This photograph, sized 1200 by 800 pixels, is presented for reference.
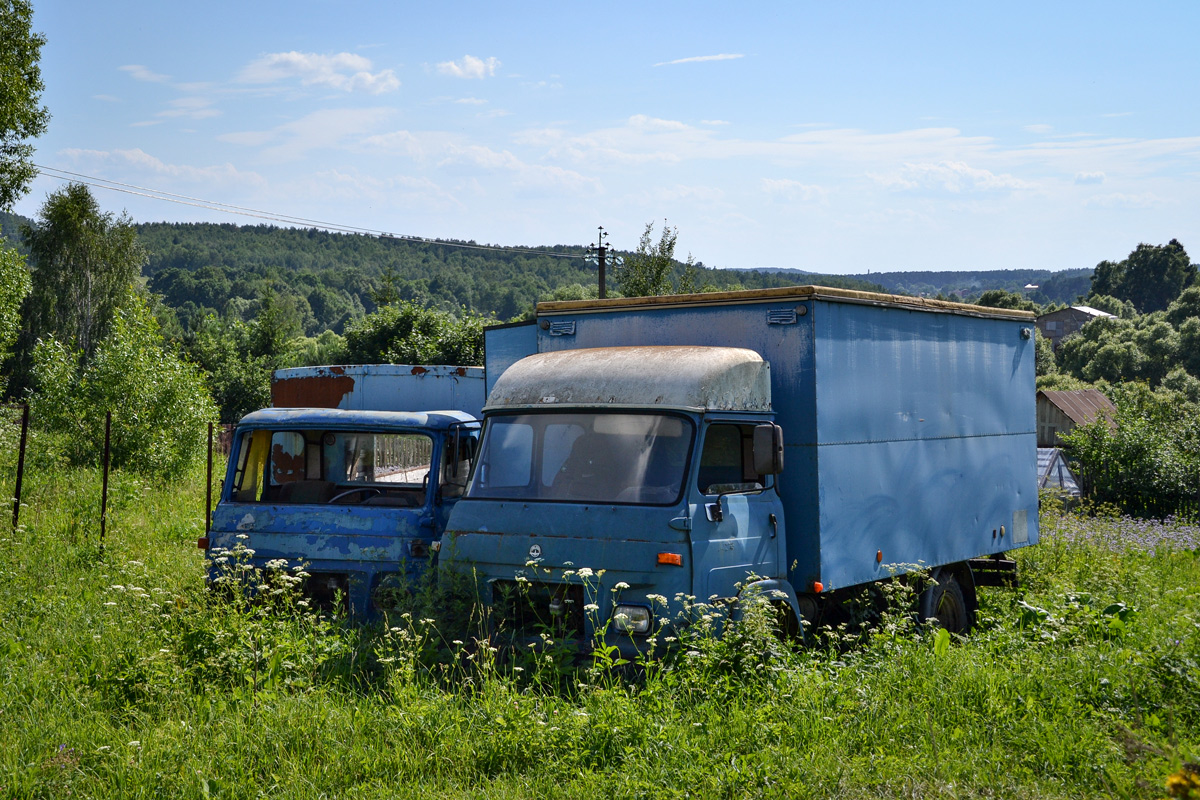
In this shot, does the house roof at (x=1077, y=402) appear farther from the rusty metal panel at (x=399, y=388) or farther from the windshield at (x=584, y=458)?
the windshield at (x=584, y=458)

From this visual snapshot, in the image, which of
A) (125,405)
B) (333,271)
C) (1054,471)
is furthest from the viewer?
(333,271)

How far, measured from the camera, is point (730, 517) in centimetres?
643

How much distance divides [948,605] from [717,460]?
369 centimetres

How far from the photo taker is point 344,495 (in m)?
8.26

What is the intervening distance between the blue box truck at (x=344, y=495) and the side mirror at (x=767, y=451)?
2.66 m

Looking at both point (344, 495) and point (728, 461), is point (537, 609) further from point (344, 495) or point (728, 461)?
point (344, 495)

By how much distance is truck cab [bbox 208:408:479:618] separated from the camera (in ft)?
24.3

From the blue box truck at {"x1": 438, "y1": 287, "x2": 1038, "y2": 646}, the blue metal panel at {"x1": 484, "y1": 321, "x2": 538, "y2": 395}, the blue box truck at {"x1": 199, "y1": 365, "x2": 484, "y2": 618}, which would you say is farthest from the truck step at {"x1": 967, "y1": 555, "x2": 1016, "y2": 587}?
the blue box truck at {"x1": 199, "y1": 365, "x2": 484, "y2": 618}

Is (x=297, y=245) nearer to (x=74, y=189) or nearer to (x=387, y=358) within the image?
(x=74, y=189)

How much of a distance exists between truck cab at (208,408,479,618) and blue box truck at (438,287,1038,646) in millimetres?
984

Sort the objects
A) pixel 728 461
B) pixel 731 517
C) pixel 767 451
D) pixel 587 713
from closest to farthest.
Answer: pixel 587 713
pixel 767 451
pixel 731 517
pixel 728 461

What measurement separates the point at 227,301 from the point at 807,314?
124632mm

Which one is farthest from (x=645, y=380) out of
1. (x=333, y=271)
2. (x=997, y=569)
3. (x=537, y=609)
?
(x=333, y=271)

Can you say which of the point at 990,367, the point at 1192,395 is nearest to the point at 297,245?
the point at 1192,395
